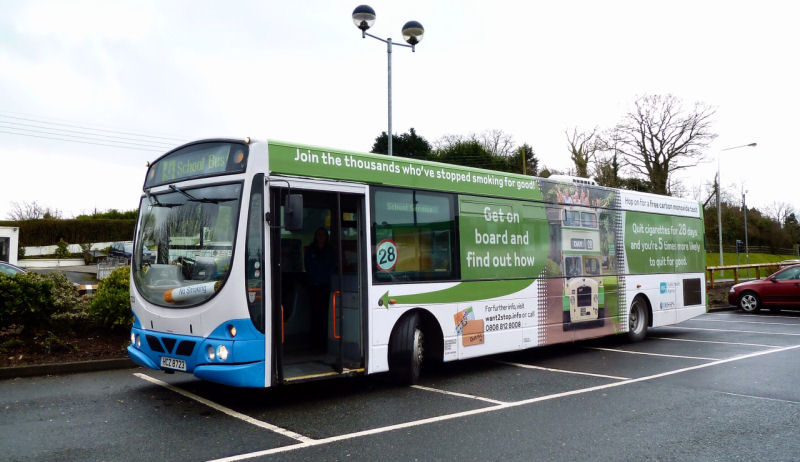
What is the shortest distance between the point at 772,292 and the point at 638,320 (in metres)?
9.35

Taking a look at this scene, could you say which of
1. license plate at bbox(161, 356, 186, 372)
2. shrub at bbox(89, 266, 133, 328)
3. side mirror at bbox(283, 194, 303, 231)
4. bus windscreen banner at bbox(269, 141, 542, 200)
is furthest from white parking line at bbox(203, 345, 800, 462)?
shrub at bbox(89, 266, 133, 328)

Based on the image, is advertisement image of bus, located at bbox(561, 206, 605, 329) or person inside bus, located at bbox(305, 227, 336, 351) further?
advertisement image of bus, located at bbox(561, 206, 605, 329)

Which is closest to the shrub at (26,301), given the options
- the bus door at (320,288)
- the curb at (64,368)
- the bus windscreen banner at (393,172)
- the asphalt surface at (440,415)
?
the curb at (64,368)

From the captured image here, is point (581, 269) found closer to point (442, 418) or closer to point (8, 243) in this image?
point (442, 418)

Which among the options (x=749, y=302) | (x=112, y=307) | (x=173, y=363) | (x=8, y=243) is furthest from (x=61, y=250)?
(x=749, y=302)

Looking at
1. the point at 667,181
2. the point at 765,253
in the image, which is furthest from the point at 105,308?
the point at 765,253

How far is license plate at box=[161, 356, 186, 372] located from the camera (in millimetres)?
6457

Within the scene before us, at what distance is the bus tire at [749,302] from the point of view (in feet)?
62.8

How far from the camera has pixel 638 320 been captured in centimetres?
1241

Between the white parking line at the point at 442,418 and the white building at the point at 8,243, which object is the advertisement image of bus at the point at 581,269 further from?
the white building at the point at 8,243

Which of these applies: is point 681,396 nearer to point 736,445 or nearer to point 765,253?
point 736,445

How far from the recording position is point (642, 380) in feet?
27.5

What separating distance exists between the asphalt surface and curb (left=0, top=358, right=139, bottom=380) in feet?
0.77

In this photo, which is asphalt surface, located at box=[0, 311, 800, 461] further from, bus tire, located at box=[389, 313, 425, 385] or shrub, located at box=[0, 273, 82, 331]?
shrub, located at box=[0, 273, 82, 331]
